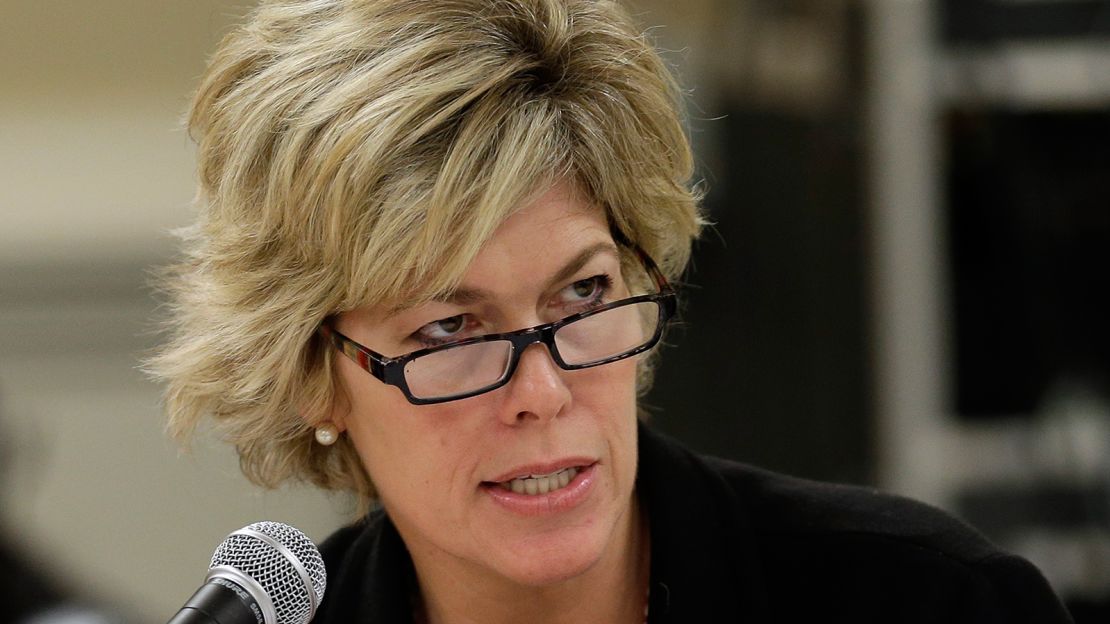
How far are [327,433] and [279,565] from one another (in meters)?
0.48

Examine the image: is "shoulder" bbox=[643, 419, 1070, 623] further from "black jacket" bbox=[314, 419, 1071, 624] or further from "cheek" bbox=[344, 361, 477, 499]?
"cheek" bbox=[344, 361, 477, 499]

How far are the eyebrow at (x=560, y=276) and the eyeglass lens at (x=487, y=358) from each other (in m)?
0.05

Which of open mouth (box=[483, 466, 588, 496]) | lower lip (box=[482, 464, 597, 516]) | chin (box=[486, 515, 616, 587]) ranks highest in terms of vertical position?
open mouth (box=[483, 466, 588, 496])

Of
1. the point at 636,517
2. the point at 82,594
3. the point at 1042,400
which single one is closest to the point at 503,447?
the point at 636,517

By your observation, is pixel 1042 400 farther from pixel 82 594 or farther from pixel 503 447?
pixel 503 447

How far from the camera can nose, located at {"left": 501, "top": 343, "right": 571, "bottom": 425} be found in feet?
5.51

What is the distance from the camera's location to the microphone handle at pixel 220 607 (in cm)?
137

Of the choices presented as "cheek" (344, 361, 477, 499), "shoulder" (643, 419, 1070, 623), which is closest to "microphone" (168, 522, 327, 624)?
"cheek" (344, 361, 477, 499)

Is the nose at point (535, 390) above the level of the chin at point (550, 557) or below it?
above

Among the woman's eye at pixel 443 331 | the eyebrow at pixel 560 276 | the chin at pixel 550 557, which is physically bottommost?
the chin at pixel 550 557

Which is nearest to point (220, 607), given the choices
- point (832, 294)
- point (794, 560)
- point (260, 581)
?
point (260, 581)

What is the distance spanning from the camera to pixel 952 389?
452 centimetres

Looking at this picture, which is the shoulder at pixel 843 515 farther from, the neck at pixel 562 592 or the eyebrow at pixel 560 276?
the eyebrow at pixel 560 276

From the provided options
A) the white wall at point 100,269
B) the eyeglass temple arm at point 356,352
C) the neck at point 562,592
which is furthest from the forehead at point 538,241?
the white wall at point 100,269
